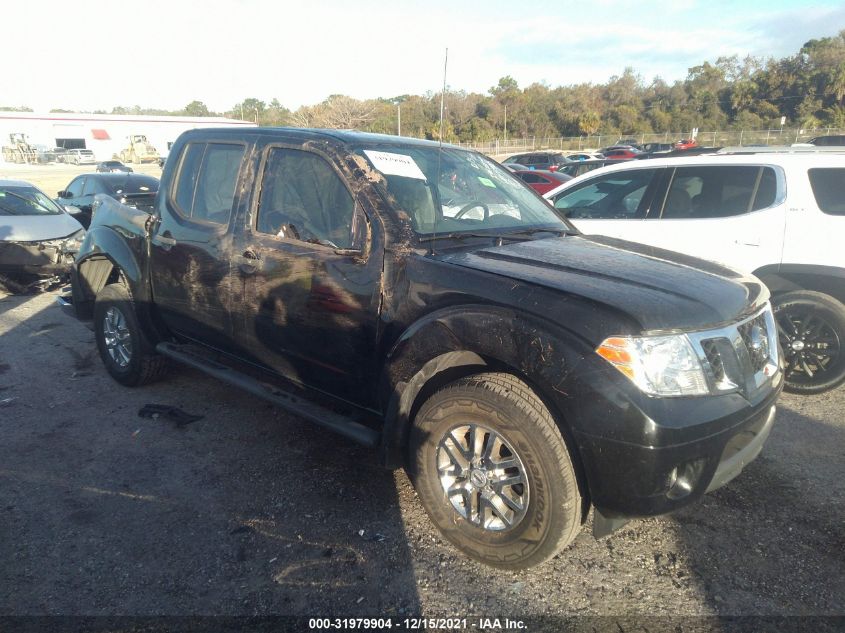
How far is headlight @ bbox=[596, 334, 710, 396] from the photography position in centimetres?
224

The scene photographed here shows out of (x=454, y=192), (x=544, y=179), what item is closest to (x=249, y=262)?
(x=454, y=192)

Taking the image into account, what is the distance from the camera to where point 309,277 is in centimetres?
316

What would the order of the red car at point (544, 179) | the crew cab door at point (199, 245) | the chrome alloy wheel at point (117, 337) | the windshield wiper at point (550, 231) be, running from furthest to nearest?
the red car at point (544, 179) → the chrome alloy wheel at point (117, 337) → the crew cab door at point (199, 245) → the windshield wiper at point (550, 231)

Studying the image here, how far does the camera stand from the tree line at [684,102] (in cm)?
5134

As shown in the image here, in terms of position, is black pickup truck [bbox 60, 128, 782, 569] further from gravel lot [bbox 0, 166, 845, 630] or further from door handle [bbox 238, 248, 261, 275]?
gravel lot [bbox 0, 166, 845, 630]

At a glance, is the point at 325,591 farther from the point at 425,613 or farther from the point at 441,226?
the point at 441,226

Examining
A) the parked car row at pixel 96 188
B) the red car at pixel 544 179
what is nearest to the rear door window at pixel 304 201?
the parked car row at pixel 96 188

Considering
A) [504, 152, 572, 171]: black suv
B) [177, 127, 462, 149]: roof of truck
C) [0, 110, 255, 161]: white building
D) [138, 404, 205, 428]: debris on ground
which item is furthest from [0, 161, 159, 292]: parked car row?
[0, 110, 255, 161]: white building

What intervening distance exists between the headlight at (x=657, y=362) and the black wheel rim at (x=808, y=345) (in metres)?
2.94

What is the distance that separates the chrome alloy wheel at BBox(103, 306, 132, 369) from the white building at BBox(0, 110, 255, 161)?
54925 mm

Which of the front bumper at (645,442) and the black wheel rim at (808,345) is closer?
the front bumper at (645,442)

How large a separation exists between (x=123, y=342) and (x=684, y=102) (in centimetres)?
6886

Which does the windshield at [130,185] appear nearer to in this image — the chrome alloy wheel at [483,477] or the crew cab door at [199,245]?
the crew cab door at [199,245]

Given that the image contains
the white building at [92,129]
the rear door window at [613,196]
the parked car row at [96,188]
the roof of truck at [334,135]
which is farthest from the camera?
the white building at [92,129]
